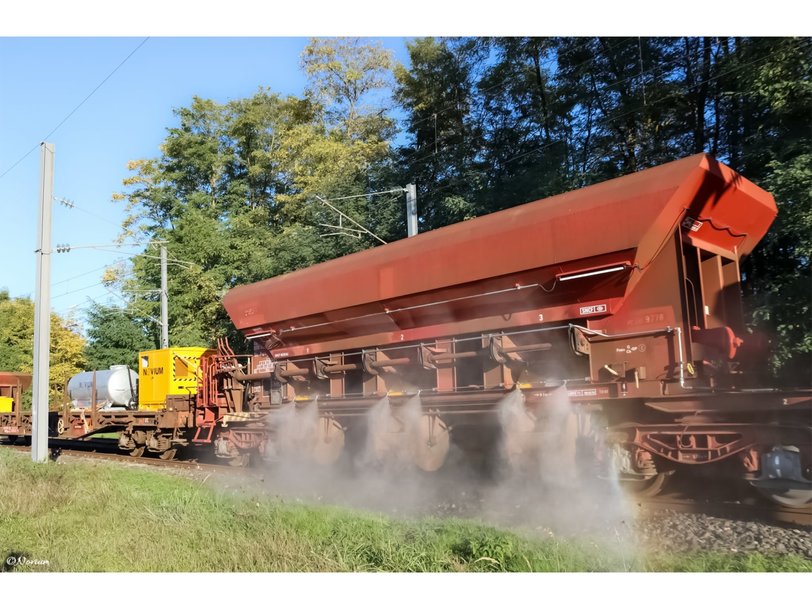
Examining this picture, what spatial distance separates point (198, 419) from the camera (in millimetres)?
14992

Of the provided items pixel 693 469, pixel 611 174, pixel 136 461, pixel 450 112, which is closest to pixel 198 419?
pixel 136 461

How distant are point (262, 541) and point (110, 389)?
15.8m

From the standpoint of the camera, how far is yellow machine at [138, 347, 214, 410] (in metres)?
17.7

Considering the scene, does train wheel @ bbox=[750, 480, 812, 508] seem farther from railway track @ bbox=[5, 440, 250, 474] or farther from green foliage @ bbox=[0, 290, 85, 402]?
green foliage @ bbox=[0, 290, 85, 402]

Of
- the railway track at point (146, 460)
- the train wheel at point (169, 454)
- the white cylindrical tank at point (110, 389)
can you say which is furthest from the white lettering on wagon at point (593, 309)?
the white cylindrical tank at point (110, 389)

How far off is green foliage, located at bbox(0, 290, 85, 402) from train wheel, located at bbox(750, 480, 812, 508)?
34.0m

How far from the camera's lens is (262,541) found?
6180mm

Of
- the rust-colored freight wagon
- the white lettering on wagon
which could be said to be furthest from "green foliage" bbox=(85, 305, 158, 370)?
the white lettering on wagon

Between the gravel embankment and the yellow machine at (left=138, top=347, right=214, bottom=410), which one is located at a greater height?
the yellow machine at (left=138, top=347, right=214, bottom=410)

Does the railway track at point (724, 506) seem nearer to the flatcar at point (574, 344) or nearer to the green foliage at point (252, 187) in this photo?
the flatcar at point (574, 344)

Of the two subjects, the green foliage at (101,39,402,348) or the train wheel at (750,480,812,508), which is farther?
the green foliage at (101,39,402,348)

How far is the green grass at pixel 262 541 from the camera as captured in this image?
17.7ft

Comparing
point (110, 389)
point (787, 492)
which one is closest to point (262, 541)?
point (787, 492)

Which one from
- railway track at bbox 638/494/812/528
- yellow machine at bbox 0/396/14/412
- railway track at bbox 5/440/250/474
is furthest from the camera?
yellow machine at bbox 0/396/14/412
